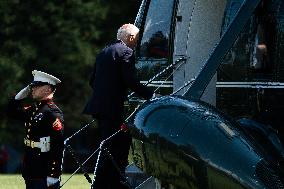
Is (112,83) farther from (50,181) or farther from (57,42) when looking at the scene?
(57,42)

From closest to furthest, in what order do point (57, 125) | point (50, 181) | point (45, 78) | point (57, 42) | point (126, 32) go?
point (50, 181), point (57, 125), point (45, 78), point (126, 32), point (57, 42)

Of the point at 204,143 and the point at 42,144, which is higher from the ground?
the point at 204,143

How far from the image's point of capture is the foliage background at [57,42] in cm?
3559

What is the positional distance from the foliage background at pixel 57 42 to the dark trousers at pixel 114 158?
1032 inches

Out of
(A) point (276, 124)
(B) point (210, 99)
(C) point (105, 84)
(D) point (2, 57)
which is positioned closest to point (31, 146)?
(C) point (105, 84)

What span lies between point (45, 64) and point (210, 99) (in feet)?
91.0

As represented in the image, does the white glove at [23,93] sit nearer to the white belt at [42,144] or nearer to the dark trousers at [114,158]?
the white belt at [42,144]

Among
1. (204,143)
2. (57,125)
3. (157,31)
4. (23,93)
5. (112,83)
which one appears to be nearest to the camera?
(204,143)

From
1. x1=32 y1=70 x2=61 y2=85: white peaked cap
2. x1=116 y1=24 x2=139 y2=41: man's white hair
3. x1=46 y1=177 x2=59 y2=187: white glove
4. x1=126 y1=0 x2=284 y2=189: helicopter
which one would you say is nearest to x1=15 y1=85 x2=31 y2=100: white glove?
x1=32 y1=70 x2=61 y2=85: white peaked cap

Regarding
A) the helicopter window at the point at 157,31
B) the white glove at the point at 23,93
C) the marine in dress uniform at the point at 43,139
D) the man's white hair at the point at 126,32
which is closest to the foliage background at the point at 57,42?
the helicopter window at the point at 157,31

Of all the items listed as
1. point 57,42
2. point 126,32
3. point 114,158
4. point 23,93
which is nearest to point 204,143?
point 114,158

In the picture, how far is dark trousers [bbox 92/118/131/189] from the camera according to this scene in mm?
8922

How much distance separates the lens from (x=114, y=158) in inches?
351

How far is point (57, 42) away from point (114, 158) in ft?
91.8
